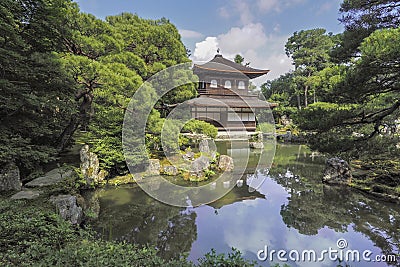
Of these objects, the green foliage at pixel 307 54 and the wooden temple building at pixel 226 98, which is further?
the green foliage at pixel 307 54

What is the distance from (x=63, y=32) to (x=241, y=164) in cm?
727

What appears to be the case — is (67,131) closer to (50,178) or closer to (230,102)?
(50,178)

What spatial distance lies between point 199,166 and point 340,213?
3.88 m

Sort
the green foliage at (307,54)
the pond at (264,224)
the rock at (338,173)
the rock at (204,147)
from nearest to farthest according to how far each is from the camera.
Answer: the pond at (264,224) → the rock at (338,173) → the rock at (204,147) → the green foliage at (307,54)

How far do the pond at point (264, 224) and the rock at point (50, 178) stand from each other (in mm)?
861

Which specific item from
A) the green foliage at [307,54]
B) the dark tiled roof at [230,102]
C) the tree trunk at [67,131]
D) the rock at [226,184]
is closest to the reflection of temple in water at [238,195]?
the rock at [226,184]

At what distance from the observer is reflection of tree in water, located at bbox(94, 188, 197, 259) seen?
3627mm

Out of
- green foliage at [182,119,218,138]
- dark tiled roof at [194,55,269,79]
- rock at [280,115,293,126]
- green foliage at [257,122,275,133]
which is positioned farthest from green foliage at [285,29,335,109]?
green foliage at [182,119,218,138]

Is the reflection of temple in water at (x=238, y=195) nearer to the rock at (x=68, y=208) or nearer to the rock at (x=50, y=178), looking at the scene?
the rock at (x=68, y=208)

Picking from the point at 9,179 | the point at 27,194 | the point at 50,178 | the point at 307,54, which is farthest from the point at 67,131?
the point at 307,54

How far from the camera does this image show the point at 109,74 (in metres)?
5.19

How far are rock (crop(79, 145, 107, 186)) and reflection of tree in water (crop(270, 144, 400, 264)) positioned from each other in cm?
456

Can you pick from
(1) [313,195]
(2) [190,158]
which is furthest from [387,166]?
(2) [190,158]

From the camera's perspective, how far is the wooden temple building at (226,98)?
1577 cm
